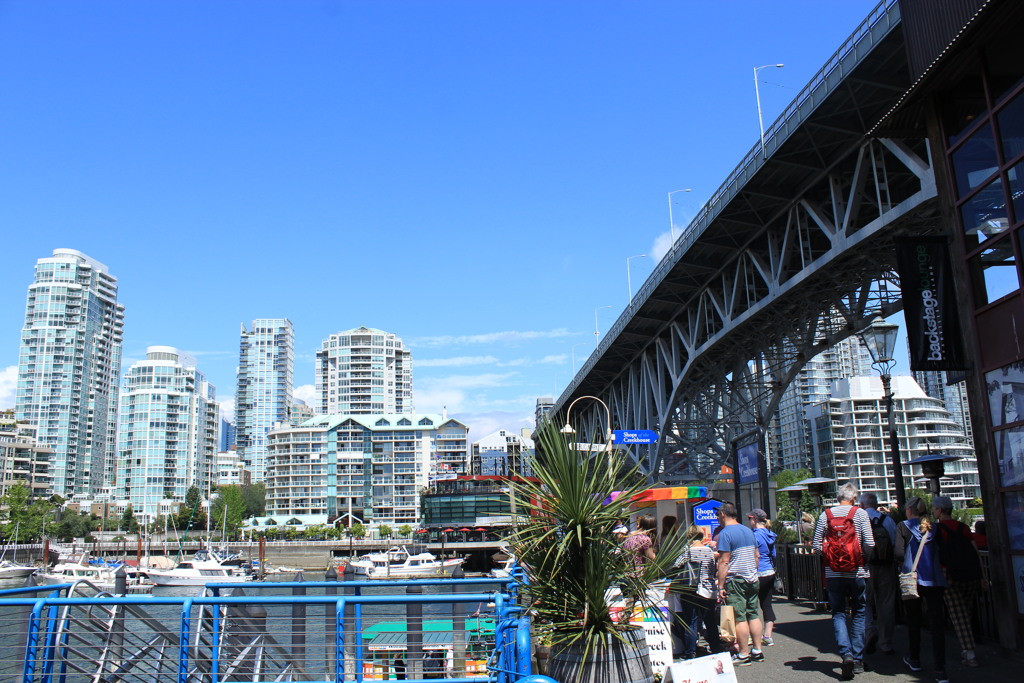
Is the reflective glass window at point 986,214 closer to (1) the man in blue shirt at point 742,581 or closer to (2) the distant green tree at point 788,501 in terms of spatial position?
(1) the man in blue shirt at point 742,581

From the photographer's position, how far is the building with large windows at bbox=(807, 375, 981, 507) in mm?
144250

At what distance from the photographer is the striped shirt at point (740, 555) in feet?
31.0

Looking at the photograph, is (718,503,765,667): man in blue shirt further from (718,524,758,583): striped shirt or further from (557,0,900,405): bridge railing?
(557,0,900,405): bridge railing

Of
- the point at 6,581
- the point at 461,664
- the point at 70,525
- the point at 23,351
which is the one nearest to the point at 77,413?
the point at 23,351

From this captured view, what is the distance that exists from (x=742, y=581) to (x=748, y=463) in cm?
1257

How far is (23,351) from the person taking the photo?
185250mm

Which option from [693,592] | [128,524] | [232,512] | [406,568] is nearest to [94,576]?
[406,568]

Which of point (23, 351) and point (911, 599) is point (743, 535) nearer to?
point (911, 599)

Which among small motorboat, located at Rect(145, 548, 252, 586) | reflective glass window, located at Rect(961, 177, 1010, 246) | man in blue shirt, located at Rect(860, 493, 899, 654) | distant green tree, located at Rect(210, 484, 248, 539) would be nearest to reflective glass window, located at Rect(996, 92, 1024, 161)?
reflective glass window, located at Rect(961, 177, 1010, 246)

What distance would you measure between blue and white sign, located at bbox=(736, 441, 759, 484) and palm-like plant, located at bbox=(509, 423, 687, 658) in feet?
44.1

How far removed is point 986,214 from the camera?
33.2 feet

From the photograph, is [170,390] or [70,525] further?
[170,390]

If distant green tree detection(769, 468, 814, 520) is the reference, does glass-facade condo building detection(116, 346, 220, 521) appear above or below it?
above

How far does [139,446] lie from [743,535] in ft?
631
